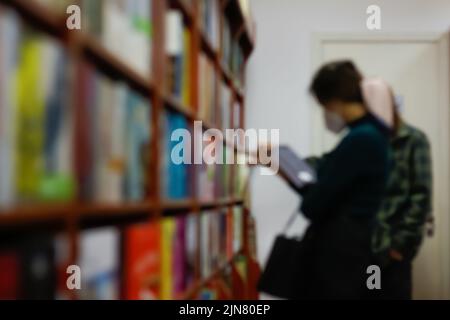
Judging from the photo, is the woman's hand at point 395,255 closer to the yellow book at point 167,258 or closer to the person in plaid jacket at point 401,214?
the person in plaid jacket at point 401,214

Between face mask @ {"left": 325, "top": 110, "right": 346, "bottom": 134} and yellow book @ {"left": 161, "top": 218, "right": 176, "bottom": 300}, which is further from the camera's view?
face mask @ {"left": 325, "top": 110, "right": 346, "bottom": 134}

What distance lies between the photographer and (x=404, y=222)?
71.9 inches

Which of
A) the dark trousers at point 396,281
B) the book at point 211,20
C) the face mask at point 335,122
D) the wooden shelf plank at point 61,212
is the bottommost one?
the dark trousers at point 396,281

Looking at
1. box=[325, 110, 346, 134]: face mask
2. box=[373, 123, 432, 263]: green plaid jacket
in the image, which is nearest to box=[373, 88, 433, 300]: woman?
box=[373, 123, 432, 263]: green plaid jacket

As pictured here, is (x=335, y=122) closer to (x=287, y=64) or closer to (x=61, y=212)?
(x=61, y=212)

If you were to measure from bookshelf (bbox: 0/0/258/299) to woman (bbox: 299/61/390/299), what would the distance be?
1.16ft

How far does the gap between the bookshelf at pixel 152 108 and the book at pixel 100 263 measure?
1.2 inches

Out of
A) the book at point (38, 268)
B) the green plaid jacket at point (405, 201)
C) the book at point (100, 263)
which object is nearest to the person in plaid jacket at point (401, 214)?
the green plaid jacket at point (405, 201)

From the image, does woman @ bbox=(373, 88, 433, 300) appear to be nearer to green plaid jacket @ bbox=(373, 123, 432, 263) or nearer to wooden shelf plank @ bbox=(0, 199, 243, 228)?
green plaid jacket @ bbox=(373, 123, 432, 263)

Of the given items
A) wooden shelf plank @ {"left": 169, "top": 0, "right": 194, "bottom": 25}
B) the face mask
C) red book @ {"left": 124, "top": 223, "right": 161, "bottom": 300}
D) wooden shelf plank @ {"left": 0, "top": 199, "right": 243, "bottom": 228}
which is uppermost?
wooden shelf plank @ {"left": 169, "top": 0, "right": 194, "bottom": 25}

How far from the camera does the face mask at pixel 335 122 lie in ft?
5.27

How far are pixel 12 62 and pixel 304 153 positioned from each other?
2291 mm

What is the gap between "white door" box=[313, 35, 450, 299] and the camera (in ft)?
9.09
